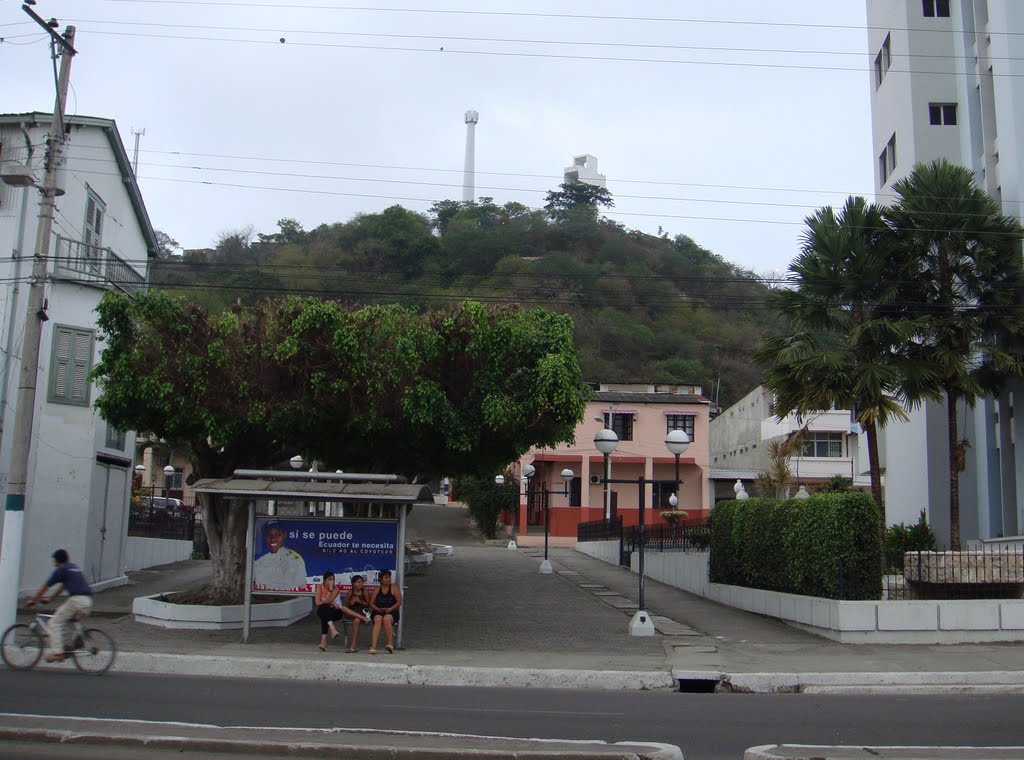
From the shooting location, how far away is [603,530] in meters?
38.6

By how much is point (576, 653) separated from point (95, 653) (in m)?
6.92

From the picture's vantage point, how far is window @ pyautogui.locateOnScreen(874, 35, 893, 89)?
2955 cm

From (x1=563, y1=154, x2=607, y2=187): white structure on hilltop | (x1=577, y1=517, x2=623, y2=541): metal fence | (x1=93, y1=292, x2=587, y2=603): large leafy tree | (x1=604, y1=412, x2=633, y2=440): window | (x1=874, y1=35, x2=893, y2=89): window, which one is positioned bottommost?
(x1=577, y1=517, x2=623, y2=541): metal fence

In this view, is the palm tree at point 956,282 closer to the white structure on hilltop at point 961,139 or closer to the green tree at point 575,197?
the white structure on hilltop at point 961,139

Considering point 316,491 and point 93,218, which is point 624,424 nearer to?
point 93,218

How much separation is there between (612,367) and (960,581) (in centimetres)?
4841

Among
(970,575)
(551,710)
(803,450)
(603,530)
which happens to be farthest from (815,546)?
(803,450)

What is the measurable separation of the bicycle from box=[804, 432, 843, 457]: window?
151 ft

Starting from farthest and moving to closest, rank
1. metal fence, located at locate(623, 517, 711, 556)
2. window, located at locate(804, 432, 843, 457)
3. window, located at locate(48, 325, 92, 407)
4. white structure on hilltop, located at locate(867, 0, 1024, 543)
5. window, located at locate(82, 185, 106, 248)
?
window, located at locate(804, 432, 843, 457) < metal fence, located at locate(623, 517, 711, 556) < white structure on hilltop, located at locate(867, 0, 1024, 543) < window, located at locate(82, 185, 106, 248) < window, located at locate(48, 325, 92, 407)

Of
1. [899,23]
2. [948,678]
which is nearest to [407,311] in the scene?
[948,678]

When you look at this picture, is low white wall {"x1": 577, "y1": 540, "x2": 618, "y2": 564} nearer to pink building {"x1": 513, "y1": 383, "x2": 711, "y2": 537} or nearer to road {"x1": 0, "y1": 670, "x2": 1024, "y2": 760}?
pink building {"x1": 513, "y1": 383, "x2": 711, "y2": 537}

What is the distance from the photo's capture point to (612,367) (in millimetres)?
64562

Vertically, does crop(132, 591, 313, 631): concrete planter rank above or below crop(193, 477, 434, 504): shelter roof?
below

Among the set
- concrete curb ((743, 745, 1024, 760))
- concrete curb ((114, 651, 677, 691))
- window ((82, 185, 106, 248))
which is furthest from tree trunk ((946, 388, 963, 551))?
window ((82, 185, 106, 248))
